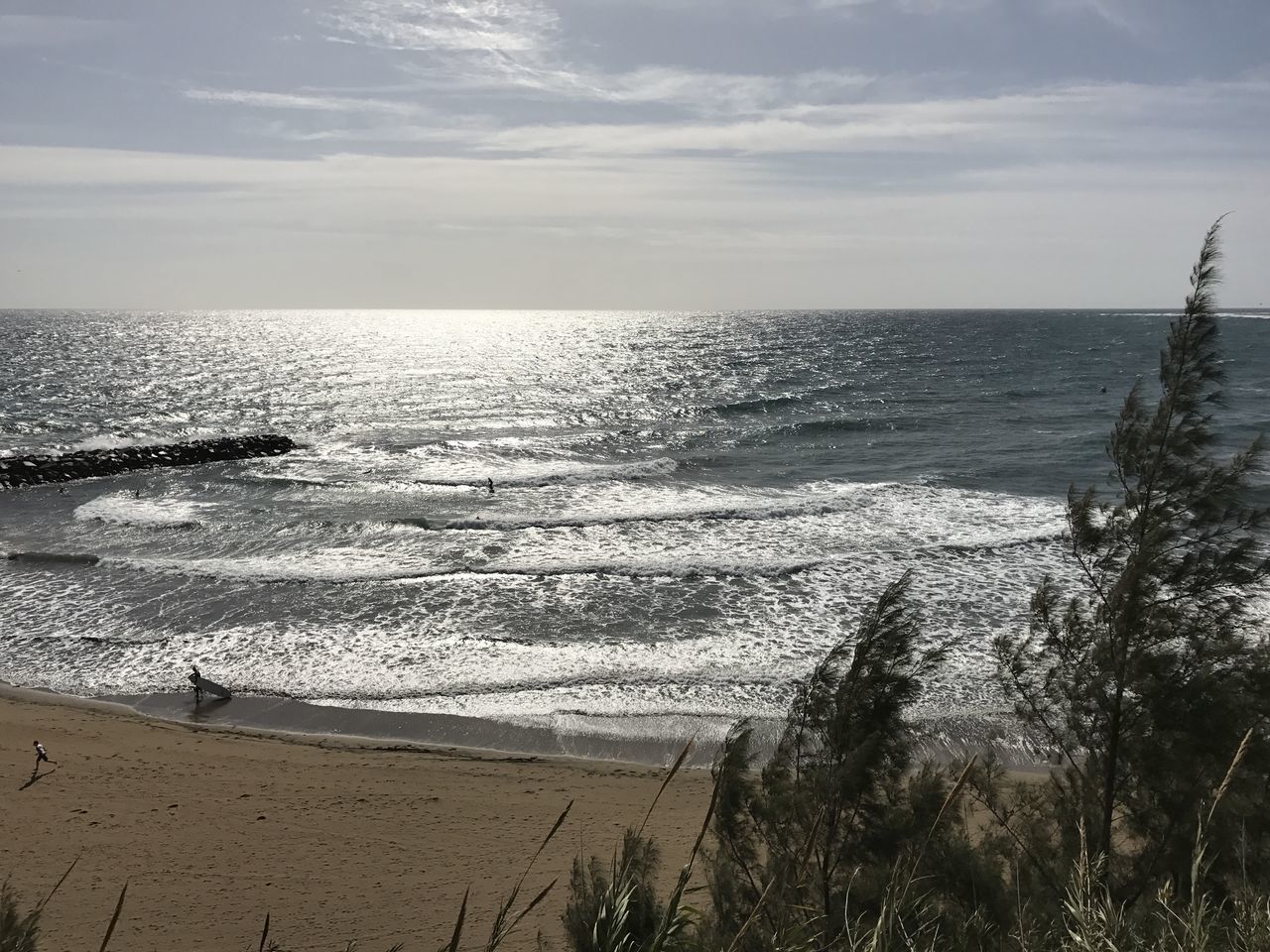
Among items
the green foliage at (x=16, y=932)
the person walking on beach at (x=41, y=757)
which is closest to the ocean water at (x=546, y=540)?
the person walking on beach at (x=41, y=757)

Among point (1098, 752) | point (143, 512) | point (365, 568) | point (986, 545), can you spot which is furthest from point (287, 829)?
point (143, 512)

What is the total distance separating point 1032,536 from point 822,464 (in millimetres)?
17360

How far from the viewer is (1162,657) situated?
34.3ft

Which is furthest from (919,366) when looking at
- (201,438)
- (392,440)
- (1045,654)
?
(1045,654)

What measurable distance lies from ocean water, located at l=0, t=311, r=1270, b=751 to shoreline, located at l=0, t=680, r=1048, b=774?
0.47 metres

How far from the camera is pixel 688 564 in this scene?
3081cm

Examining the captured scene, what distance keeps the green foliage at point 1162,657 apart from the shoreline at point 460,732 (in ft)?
22.9

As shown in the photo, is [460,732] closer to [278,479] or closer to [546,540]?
[546,540]

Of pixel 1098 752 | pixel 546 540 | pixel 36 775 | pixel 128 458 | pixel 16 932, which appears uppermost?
pixel 16 932

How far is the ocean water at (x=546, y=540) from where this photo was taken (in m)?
22.8

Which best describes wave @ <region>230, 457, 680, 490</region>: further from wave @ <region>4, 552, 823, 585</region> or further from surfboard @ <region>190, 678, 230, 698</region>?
surfboard @ <region>190, 678, 230, 698</region>

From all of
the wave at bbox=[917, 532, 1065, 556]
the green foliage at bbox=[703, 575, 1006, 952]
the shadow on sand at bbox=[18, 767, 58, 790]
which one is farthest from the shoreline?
the wave at bbox=[917, 532, 1065, 556]

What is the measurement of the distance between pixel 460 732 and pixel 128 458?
42233 mm

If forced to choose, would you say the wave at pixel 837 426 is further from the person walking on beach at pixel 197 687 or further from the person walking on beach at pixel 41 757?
the person walking on beach at pixel 41 757
